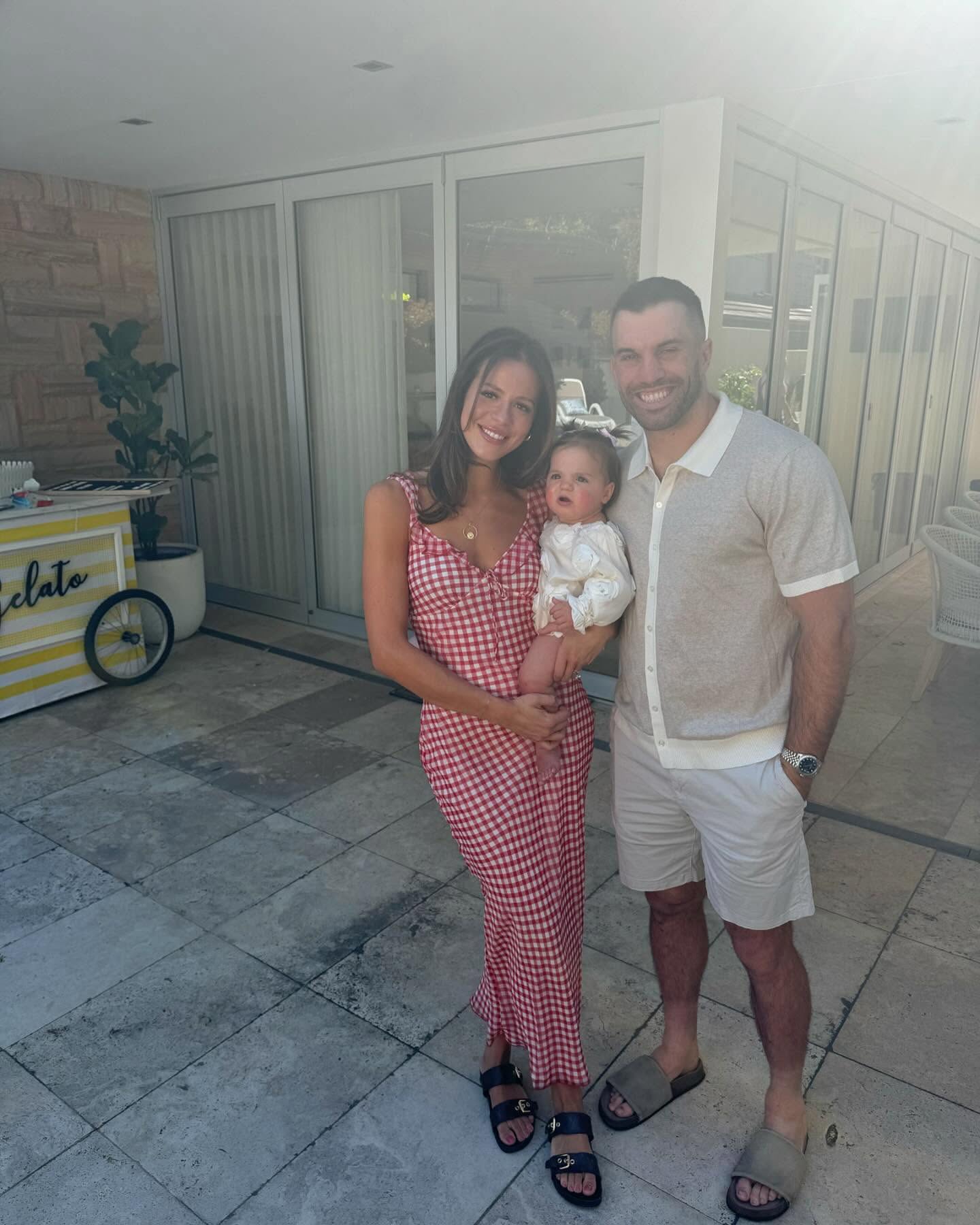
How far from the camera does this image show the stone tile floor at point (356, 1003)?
6.34 feet

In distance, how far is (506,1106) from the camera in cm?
205

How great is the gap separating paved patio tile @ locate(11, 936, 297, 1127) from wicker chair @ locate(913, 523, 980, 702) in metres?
3.39

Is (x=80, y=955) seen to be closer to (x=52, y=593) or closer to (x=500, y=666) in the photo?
(x=500, y=666)

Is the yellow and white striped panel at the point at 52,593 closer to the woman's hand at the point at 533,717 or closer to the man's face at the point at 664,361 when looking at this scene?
the woman's hand at the point at 533,717

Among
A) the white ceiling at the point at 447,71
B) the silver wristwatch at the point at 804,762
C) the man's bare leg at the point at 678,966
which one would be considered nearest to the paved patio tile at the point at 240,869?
the man's bare leg at the point at 678,966

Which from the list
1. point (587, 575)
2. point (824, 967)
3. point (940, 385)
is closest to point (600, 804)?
point (824, 967)

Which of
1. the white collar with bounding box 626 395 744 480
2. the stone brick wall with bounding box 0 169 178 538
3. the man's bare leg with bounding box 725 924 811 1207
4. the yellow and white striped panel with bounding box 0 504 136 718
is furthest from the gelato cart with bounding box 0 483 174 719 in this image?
the man's bare leg with bounding box 725 924 811 1207

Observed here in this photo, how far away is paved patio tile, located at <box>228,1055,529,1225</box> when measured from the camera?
1862 mm

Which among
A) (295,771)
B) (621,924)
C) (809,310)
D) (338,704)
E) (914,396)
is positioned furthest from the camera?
(914,396)

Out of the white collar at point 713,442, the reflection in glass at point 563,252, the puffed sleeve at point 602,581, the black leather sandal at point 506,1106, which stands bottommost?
the black leather sandal at point 506,1106

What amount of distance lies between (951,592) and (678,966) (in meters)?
2.96

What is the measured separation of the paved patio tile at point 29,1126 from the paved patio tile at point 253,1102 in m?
0.10


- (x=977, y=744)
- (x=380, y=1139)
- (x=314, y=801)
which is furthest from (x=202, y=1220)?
(x=977, y=744)

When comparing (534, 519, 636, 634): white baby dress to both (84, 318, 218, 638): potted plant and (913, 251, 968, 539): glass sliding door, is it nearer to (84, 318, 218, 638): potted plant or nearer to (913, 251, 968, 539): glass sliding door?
(84, 318, 218, 638): potted plant
